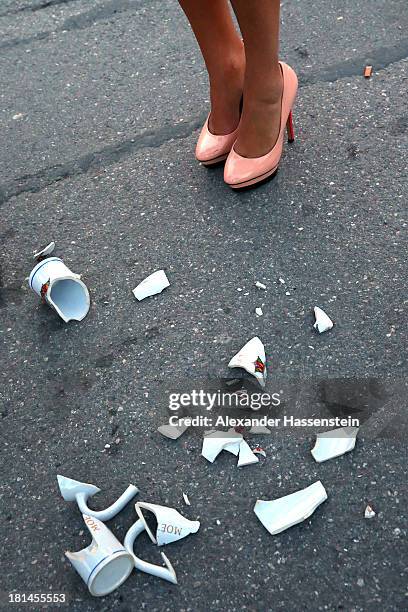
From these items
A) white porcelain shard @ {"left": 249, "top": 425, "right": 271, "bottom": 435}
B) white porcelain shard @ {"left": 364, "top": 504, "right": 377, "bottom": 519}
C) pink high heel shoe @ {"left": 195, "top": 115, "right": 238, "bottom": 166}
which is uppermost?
pink high heel shoe @ {"left": 195, "top": 115, "right": 238, "bottom": 166}

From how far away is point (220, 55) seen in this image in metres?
2.13

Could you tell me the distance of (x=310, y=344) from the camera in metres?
1.88

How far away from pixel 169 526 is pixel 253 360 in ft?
1.66

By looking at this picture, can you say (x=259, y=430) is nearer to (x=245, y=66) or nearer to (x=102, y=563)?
(x=102, y=563)

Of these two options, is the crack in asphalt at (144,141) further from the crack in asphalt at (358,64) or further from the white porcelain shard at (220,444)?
the white porcelain shard at (220,444)

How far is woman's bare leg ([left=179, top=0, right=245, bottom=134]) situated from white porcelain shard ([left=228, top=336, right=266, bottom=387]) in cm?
83

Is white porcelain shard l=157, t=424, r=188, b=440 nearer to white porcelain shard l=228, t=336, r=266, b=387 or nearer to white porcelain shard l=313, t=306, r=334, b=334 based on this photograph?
white porcelain shard l=228, t=336, r=266, b=387

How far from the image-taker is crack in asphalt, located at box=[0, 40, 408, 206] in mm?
2527

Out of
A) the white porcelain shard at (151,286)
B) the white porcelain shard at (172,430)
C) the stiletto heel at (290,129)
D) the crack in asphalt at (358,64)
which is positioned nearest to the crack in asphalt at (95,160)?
the stiletto heel at (290,129)

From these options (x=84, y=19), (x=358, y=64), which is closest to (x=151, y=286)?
(x=358, y=64)

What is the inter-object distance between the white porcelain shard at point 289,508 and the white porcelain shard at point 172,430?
28cm

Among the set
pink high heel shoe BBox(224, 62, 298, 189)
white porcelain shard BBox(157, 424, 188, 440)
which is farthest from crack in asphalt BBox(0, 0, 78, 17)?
white porcelain shard BBox(157, 424, 188, 440)

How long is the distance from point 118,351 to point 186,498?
51cm

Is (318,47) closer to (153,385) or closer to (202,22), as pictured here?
(202,22)
